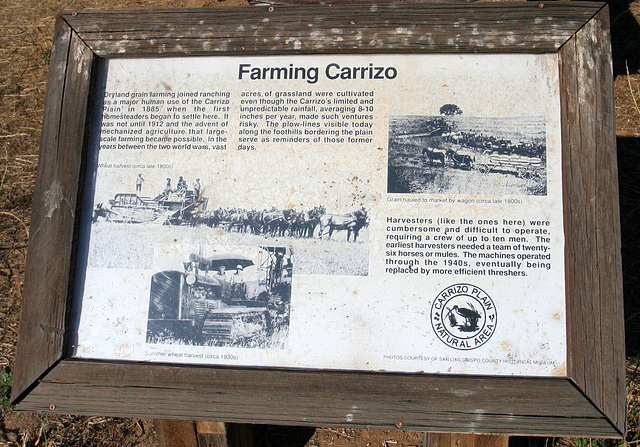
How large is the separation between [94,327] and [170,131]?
2.63 ft

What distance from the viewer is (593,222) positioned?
1668 millimetres

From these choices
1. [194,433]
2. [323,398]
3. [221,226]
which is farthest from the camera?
[194,433]

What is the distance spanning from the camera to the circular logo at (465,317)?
165cm

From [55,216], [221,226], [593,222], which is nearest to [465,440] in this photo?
[593,222]

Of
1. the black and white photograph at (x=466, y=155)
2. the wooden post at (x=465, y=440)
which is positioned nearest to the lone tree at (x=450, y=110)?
the black and white photograph at (x=466, y=155)

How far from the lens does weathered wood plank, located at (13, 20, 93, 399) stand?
1.74 m

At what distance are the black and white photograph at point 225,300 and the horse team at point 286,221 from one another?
3.1 inches

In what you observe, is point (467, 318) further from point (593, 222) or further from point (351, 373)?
point (593, 222)

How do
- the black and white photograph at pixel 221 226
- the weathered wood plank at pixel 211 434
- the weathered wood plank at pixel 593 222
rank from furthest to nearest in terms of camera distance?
1. the weathered wood plank at pixel 211 434
2. the black and white photograph at pixel 221 226
3. the weathered wood plank at pixel 593 222

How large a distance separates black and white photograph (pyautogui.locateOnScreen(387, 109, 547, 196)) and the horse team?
0.68 ft

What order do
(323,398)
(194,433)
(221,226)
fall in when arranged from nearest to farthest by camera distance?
1. (323,398)
2. (221,226)
3. (194,433)

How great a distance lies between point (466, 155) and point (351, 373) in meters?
0.90

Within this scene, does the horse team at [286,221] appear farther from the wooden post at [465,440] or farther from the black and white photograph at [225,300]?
the wooden post at [465,440]

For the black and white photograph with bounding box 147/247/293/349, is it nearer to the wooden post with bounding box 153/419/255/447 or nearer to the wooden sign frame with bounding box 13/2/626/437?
the wooden sign frame with bounding box 13/2/626/437
